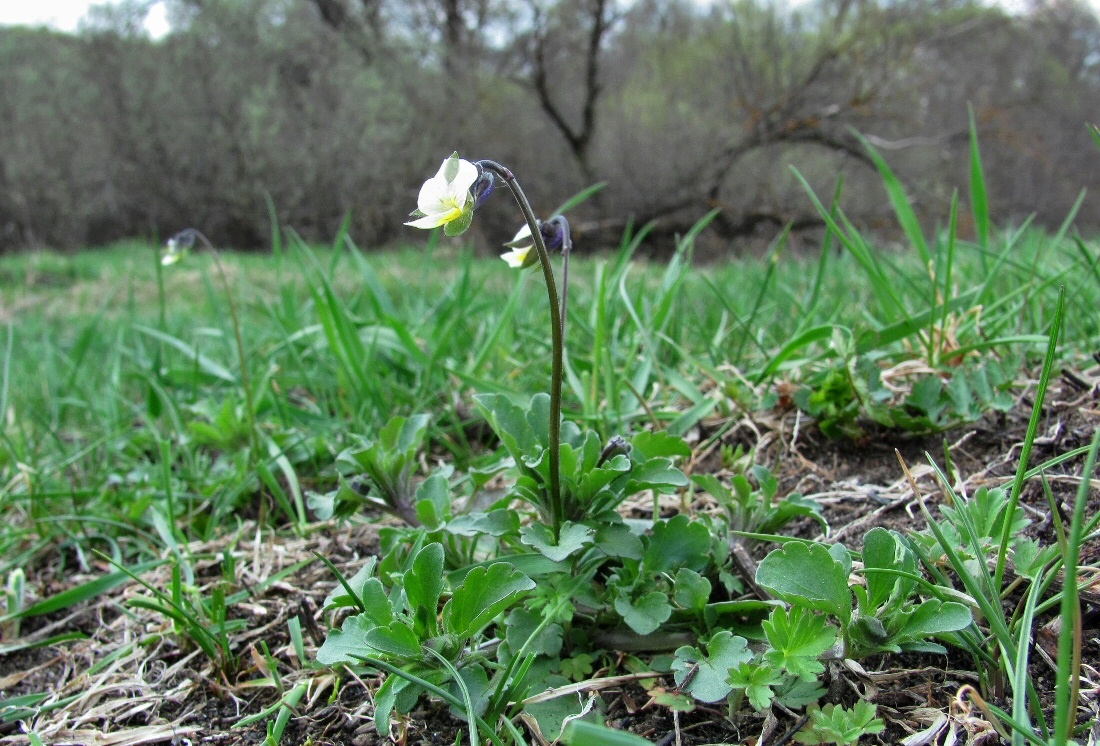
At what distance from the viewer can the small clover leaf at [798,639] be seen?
854 millimetres

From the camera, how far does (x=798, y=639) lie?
0.87 m

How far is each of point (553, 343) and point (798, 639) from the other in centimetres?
43

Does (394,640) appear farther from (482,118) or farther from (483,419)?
(482,118)

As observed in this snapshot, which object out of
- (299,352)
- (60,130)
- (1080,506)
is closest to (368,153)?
(60,130)

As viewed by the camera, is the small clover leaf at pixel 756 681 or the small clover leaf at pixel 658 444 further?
the small clover leaf at pixel 658 444

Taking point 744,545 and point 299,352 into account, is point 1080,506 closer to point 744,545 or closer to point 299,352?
point 744,545

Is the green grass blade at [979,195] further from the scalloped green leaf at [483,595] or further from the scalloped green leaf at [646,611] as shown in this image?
the scalloped green leaf at [483,595]

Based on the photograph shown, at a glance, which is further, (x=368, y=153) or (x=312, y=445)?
(x=368, y=153)

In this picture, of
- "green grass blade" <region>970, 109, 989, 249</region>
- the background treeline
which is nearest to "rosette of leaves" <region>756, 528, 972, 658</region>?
"green grass blade" <region>970, 109, 989, 249</region>

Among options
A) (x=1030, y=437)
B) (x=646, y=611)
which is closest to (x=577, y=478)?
(x=646, y=611)

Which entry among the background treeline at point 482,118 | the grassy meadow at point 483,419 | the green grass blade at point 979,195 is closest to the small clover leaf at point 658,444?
the grassy meadow at point 483,419

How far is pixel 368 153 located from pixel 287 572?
11393 mm

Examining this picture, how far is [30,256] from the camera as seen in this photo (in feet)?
30.9

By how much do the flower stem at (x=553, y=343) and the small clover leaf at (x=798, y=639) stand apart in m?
0.29
